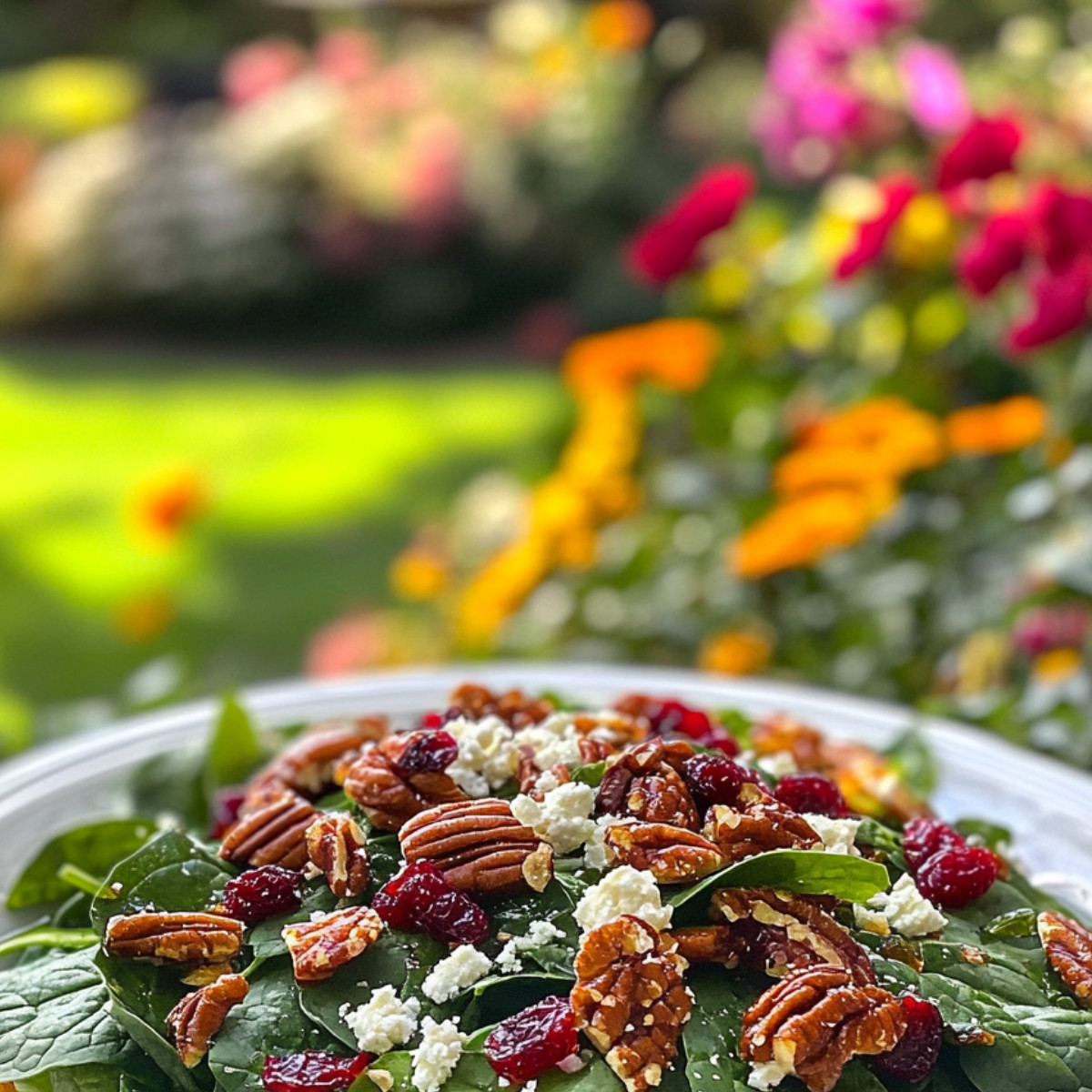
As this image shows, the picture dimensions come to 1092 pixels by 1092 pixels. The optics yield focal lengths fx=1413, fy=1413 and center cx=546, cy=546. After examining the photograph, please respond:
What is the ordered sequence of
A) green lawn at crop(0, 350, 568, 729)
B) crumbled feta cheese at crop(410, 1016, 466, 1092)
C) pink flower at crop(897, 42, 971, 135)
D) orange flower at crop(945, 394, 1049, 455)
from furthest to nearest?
green lawn at crop(0, 350, 568, 729) < pink flower at crop(897, 42, 971, 135) < orange flower at crop(945, 394, 1049, 455) < crumbled feta cheese at crop(410, 1016, 466, 1092)

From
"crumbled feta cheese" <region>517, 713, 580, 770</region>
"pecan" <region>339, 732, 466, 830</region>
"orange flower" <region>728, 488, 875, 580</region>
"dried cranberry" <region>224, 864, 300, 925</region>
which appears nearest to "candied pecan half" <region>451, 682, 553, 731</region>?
"crumbled feta cheese" <region>517, 713, 580, 770</region>

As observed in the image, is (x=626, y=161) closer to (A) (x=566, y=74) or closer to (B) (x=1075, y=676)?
(A) (x=566, y=74)

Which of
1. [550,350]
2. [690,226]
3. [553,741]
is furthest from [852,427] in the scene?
[550,350]

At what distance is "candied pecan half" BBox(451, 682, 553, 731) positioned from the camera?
3.82 ft

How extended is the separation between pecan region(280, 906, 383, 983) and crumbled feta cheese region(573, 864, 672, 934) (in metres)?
0.14

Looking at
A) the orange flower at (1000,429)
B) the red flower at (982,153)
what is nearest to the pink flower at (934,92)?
the red flower at (982,153)

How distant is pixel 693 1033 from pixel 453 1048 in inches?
5.7

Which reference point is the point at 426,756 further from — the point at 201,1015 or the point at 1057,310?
the point at 1057,310

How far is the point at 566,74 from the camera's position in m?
4.55

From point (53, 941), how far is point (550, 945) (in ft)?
1.24

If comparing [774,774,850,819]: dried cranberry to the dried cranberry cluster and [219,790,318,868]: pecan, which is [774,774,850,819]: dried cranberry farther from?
[219,790,318,868]: pecan

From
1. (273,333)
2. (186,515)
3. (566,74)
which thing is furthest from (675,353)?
(273,333)

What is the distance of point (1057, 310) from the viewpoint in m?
1.69

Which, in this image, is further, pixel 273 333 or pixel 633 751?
pixel 273 333
